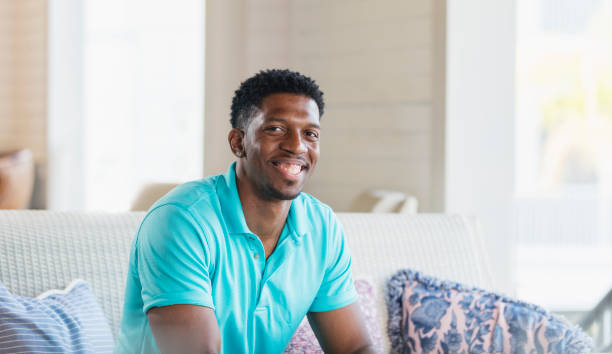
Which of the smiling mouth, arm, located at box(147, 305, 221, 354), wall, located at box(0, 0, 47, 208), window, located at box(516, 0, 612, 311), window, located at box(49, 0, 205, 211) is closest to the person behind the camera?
arm, located at box(147, 305, 221, 354)

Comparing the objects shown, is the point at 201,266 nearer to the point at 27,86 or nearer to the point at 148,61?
the point at 148,61

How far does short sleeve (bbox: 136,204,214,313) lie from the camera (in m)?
1.20

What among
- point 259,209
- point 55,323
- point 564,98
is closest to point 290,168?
point 259,209

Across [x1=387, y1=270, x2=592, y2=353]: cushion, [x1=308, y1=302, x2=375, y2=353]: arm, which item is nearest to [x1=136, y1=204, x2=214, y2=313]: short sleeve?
[x1=308, y1=302, x2=375, y2=353]: arm

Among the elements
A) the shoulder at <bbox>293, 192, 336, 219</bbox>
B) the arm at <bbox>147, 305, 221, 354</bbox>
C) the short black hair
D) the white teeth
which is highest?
the short black hair

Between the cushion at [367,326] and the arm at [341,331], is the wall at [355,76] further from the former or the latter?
the arm at [341,331]

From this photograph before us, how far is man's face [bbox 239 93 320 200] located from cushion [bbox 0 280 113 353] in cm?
54

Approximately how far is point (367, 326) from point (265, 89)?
751 mm

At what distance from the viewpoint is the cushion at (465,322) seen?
1.68 meters

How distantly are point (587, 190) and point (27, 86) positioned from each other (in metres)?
6.10

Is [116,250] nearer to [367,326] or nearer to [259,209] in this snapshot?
[259,209]

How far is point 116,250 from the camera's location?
174 centimetres

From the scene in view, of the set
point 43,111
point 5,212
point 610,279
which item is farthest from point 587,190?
Answer: point 5,212

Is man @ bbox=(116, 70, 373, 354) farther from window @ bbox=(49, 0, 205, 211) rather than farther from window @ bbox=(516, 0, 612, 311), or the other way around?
window @ bbox=(516, 0, 612, 311)
